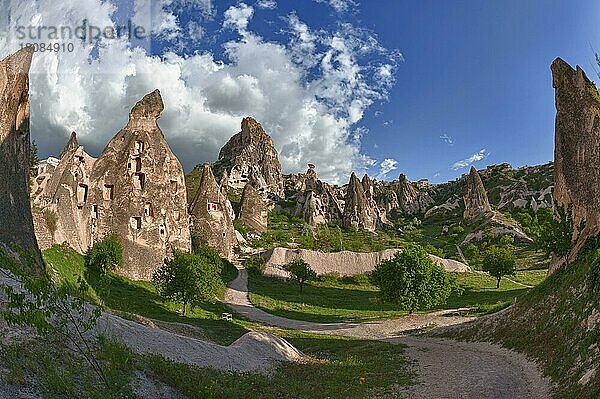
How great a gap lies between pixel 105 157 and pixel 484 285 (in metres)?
44.0

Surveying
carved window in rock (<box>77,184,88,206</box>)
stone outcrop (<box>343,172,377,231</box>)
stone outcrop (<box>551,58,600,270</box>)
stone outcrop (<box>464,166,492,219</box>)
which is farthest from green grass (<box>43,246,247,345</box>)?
stone outcrop (<box>464,166,492,219</box>)

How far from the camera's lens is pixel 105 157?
1849 inches

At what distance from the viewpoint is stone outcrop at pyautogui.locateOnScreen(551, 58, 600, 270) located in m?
26.0

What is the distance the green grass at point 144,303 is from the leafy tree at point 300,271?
14659mm

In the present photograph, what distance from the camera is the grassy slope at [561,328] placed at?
44.9 feet

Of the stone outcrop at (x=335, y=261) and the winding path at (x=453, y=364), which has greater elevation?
the stone outcrop at (x=335, y=261)

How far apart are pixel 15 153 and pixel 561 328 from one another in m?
27.7

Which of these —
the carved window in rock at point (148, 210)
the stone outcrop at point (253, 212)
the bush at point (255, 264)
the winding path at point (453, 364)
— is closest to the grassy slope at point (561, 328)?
the winding path at point (453, 364)

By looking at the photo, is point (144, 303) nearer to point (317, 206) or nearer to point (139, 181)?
point (139, 181)

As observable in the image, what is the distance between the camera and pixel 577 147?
28.2 m

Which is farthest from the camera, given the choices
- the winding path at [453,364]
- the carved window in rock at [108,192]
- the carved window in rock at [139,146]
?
the carved window in rock at [139,146]

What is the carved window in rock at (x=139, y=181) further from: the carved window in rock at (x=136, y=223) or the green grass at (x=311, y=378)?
the green grass at (x=311, y=378)

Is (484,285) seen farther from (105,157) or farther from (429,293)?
(105,157)

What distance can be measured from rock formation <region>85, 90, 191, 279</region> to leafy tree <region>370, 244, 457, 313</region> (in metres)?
22.0
